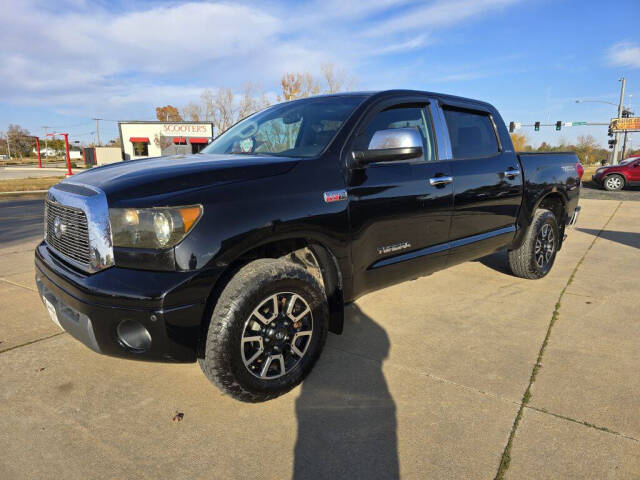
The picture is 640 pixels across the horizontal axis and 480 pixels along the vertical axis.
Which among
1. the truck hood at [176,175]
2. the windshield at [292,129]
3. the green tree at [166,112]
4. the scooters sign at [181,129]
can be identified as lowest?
the truck hood at [176,175]

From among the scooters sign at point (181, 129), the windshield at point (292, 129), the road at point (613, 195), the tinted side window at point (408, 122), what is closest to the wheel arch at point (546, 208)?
the tinted side window at point (408, 122)

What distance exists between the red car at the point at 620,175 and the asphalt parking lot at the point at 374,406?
53.8 ft

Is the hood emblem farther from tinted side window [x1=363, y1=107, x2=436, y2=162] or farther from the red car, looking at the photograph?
the red car

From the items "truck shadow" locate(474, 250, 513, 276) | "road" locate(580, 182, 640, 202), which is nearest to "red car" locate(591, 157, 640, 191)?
"road" locate(580, 182, 640, 202)

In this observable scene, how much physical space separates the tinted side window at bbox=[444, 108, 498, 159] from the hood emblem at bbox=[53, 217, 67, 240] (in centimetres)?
283

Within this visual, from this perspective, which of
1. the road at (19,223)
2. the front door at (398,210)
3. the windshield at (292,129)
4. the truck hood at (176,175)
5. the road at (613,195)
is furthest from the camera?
the road at (613,195)

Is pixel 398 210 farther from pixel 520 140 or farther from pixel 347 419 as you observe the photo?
pixel 520 140

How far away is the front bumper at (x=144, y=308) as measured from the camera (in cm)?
199

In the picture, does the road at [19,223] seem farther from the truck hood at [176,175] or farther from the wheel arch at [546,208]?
the wheel arch at [546,208]

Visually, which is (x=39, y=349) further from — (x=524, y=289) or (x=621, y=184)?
(x=621, y=184)

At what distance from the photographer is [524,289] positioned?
14.5 ft

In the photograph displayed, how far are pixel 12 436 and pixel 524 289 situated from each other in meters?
4.31

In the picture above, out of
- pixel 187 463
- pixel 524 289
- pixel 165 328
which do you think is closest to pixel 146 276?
pixel 165 328

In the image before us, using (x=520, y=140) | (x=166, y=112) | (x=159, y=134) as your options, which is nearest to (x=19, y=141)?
(x=166, y=112)
